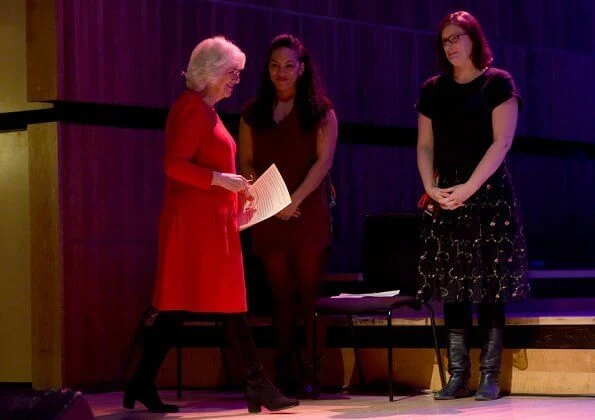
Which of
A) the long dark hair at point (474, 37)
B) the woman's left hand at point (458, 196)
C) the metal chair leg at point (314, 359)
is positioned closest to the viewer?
the woman's left hand at point (458, 196)

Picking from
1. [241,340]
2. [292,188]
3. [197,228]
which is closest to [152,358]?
[241,340]

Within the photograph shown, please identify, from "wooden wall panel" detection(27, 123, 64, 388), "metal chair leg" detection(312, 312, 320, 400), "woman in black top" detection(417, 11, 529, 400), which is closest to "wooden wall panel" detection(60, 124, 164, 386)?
"wooden wall panel" detection(27, 123, 64, 388)

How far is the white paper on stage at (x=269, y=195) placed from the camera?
16.6 feet

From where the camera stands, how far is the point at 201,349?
6484 mm

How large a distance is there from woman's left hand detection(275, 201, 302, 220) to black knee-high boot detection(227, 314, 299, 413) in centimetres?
76

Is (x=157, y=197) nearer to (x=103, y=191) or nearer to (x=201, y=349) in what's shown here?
(x=103, y=191)

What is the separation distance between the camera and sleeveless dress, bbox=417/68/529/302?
5293 mm

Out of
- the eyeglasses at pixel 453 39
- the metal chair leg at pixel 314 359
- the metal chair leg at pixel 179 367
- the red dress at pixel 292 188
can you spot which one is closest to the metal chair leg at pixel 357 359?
the metal chair leg at pixel 314 359

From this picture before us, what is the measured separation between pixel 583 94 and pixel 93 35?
438 centimetres

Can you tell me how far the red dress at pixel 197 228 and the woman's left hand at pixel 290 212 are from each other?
600 millimetres

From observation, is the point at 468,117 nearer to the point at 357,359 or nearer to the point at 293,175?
the point at 293,175

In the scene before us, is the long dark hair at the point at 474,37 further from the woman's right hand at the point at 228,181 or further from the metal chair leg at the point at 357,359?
the metal chair leg at the point at 357,359

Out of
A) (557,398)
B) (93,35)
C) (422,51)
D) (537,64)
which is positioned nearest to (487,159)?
(557,398)

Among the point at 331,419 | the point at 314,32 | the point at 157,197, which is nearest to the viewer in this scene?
the point at 331,419
